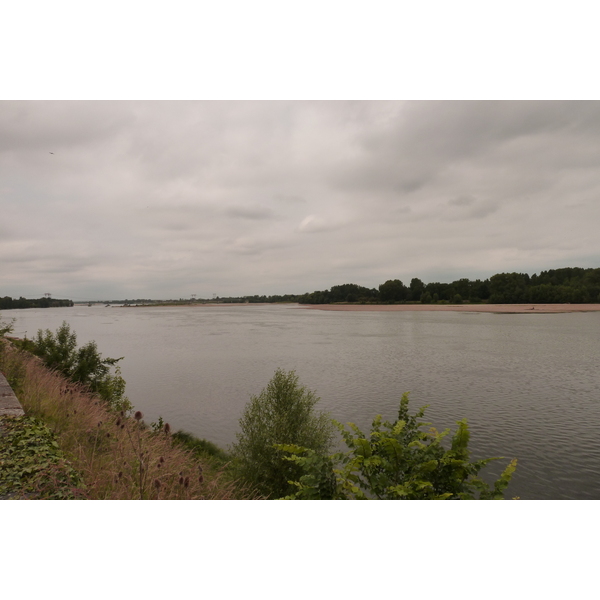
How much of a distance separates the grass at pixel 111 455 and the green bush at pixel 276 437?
31.6 inches

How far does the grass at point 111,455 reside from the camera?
4.61m

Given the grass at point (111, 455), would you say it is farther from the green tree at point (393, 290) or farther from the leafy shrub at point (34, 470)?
the green tree at point (393, 290)

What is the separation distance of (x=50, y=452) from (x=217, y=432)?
11667mm

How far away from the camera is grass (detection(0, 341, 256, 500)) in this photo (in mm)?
4613

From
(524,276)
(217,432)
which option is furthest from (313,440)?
(524,276)

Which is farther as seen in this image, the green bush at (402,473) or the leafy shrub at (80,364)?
the leafy shrub at (80,364)

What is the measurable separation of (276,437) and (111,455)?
18.5ft

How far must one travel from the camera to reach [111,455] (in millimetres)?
6137

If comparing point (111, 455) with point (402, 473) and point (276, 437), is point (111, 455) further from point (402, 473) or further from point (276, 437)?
point (276, 437)

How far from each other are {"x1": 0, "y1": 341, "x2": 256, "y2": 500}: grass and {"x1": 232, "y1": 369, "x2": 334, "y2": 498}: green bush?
803mm

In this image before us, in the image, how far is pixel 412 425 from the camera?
6.96 metres

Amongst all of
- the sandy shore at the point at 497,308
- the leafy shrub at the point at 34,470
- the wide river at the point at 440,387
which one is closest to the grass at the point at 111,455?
the leafy shrub at the point at 34,470

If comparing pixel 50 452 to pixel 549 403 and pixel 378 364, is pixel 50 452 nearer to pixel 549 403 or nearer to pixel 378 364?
pixel 549 403

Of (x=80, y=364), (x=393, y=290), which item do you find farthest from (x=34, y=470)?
(x=393, y=290)
